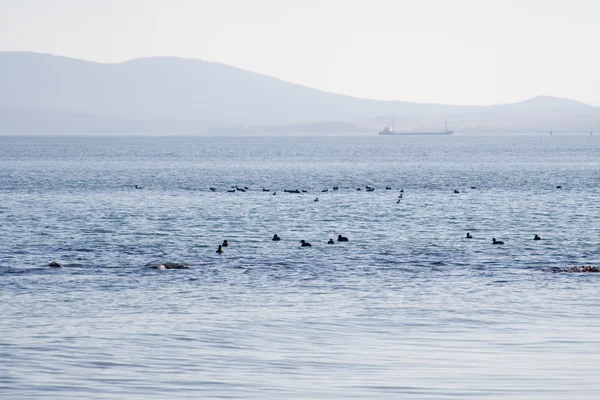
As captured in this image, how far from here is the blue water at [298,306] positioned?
20812 mm

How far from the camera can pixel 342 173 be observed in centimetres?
13988

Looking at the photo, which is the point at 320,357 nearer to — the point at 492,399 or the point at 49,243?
the point at 492,399

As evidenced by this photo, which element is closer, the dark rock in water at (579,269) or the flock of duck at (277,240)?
the dark rock in water at (579,269)

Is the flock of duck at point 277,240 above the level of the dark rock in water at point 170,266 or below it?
below

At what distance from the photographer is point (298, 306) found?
30.2 metres

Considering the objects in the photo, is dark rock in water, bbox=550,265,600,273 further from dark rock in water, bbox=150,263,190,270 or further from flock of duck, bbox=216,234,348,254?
dark rock in water, bbox=150,263,190,270

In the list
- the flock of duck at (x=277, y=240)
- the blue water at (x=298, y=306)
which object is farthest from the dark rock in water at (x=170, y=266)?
the flock of duck at (x=277, y=240)

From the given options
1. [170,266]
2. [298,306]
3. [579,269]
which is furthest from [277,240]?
[298,306]

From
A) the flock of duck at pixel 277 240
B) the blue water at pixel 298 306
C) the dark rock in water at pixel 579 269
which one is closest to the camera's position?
the blue water at pixel 298 306

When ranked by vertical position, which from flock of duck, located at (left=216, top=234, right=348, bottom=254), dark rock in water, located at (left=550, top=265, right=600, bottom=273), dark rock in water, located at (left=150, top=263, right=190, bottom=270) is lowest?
flock of duck, located at (left=216, top=234, right=348, bottom=254)

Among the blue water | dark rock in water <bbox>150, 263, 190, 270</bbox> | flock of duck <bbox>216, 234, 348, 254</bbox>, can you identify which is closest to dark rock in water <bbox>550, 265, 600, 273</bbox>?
the blue water

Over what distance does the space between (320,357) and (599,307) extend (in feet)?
34.3

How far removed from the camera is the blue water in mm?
20812

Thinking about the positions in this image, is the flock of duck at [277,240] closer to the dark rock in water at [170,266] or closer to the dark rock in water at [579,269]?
the dark rock in water at [170,266]
